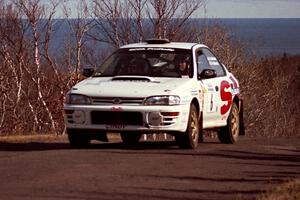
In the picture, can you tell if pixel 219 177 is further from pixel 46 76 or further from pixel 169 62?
pixel 46 76

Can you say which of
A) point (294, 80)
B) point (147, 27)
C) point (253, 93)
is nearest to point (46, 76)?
point (147, 27)

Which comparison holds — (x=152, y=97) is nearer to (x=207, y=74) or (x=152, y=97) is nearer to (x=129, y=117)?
(x=129, y=117)

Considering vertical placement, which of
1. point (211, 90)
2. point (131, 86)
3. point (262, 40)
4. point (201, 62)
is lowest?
point (262, 40)

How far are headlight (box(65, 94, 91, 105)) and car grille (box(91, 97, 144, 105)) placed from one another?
0.11 m

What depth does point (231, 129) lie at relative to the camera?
1515 centimetres

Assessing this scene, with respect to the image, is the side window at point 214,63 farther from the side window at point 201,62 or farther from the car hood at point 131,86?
the car hood at point 131,86

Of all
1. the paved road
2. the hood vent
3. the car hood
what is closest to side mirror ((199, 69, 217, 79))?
the car hood

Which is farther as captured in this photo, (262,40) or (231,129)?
(262,40)

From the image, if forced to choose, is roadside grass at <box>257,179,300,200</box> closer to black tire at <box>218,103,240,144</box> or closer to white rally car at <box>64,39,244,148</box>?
white rally car at <box>64,39,244,148</box>

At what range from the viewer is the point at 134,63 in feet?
45.5

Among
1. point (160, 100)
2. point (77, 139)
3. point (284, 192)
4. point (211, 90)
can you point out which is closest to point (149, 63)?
point (211, 90)

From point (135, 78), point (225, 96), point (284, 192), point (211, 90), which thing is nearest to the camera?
point (284, 192)

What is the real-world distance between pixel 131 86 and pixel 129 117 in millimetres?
482

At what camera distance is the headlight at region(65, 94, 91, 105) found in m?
12.9
